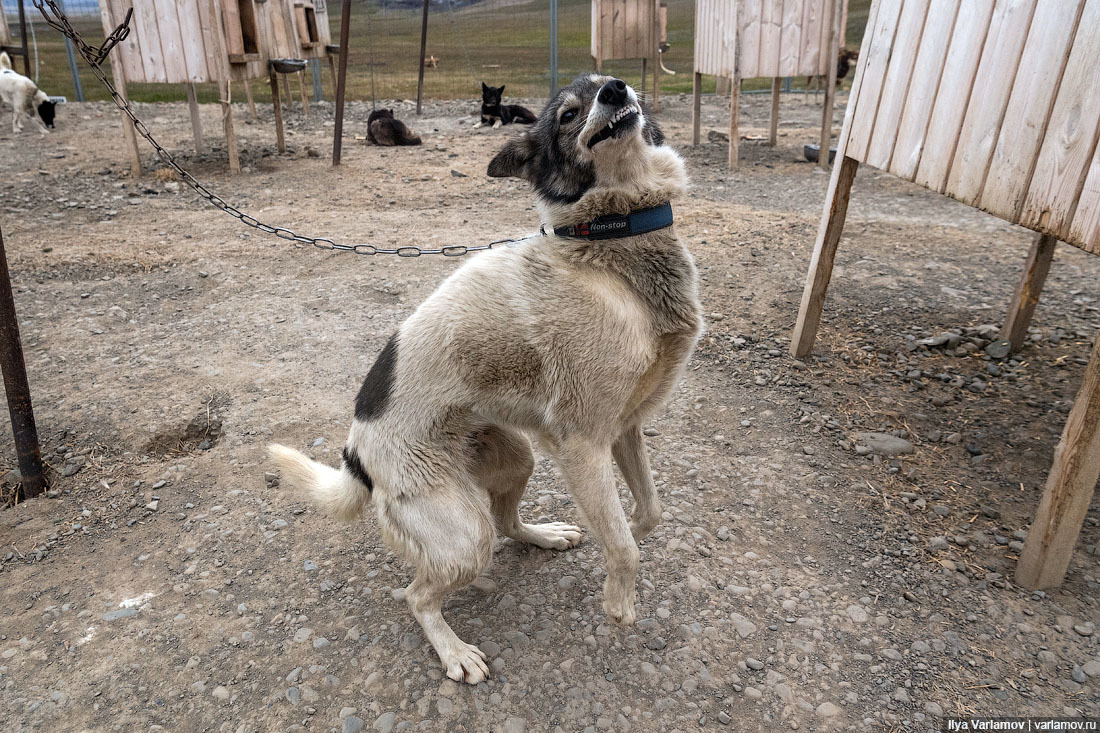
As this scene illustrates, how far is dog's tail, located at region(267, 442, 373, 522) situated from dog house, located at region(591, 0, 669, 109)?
409 inches

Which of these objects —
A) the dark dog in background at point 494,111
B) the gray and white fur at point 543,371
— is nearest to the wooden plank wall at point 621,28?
the dark dog in background at point 494,111

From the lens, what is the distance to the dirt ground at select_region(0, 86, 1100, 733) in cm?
204

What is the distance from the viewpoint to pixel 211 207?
23.3 ft

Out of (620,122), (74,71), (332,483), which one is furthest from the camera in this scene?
(74,71)

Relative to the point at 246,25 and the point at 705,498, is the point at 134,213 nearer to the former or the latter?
the point at 246,25

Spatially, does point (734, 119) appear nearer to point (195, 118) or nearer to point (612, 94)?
point (612, 94)

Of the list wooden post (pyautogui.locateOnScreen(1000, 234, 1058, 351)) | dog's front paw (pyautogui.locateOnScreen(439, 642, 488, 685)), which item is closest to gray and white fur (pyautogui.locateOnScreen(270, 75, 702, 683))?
dog's front paw (pyautogui.locateOnScreen(439, 642, 488, 685))

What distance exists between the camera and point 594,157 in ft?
7.18

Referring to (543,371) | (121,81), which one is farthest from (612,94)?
(121,81)

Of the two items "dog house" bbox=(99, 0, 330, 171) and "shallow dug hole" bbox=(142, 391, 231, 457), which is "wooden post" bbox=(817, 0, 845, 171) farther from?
"shallow dug hole" bbox=(142, 391, 231, 457)

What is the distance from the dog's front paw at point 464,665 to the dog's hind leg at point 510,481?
1.74ft

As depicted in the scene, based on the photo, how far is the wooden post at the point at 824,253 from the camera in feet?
11.6
